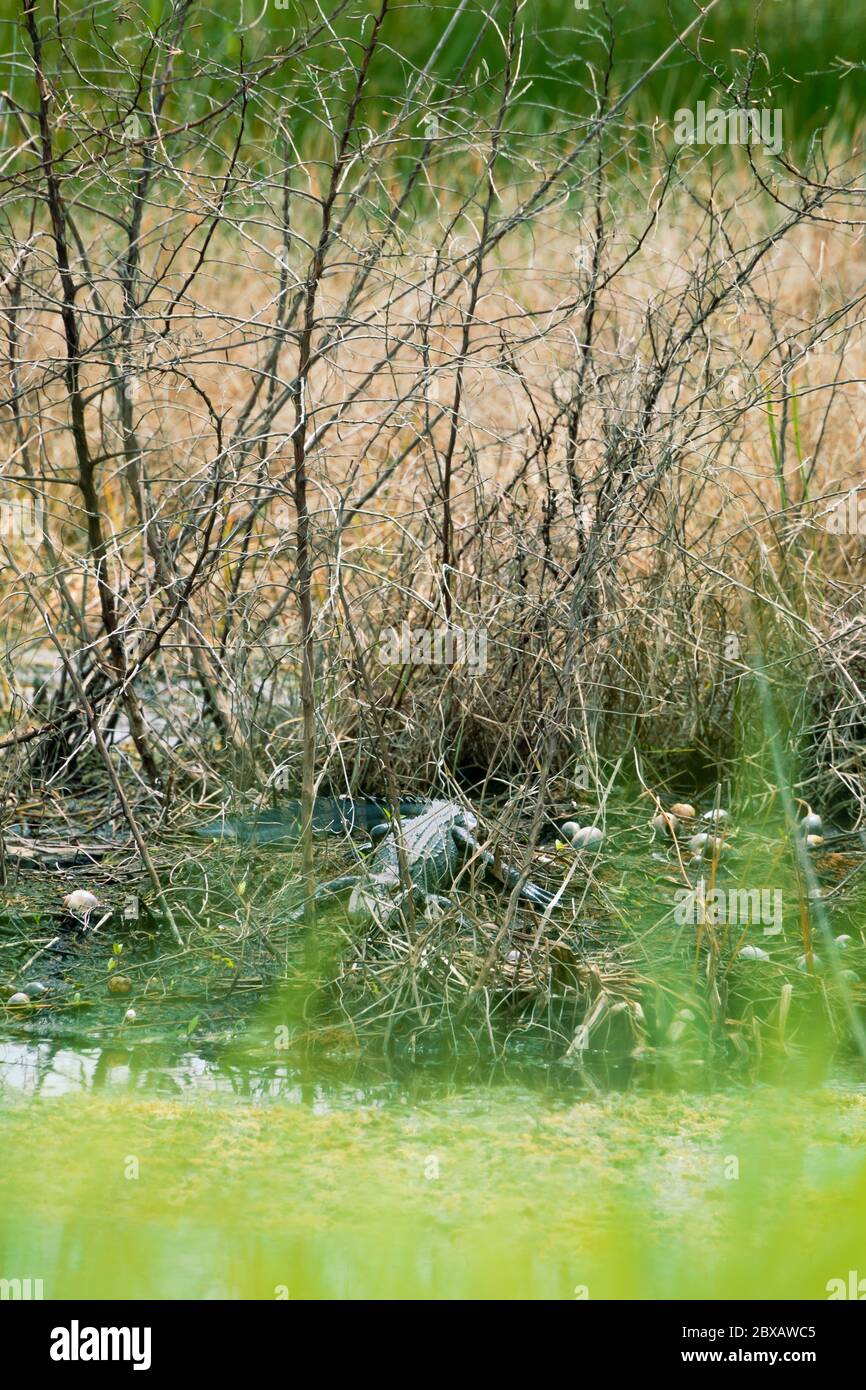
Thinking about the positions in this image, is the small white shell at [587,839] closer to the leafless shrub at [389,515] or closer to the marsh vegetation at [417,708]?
the marsh vegetation at [417,708]

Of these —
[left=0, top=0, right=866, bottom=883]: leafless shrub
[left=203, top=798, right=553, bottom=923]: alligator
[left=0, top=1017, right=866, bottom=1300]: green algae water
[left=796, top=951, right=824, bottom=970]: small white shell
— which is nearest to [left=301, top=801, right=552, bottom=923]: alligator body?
[left=203, top=798, right=553, bottom=923]: alligator

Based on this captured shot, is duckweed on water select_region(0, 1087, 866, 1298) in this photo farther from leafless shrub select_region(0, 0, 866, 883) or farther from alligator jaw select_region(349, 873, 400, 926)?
leafless shrub select_region(0, 0, 866, 883)

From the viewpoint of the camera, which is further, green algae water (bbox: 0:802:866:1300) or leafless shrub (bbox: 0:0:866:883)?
leafless shrub (bbox: 0:0:866:883)

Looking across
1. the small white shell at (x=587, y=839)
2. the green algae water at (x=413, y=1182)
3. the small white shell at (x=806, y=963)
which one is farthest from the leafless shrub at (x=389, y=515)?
the green algae water at (x=413, y=1182)

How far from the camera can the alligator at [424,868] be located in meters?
3.03

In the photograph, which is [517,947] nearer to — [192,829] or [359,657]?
[359,657]

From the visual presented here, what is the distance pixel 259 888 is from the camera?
3287mm

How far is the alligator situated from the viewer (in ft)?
9.95

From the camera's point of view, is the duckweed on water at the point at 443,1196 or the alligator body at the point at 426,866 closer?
the duckweed on water at the point at 443,1196

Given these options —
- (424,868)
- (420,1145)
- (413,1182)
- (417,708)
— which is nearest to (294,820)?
(417,708)

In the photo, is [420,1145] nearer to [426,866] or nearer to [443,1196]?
[443,1196]
